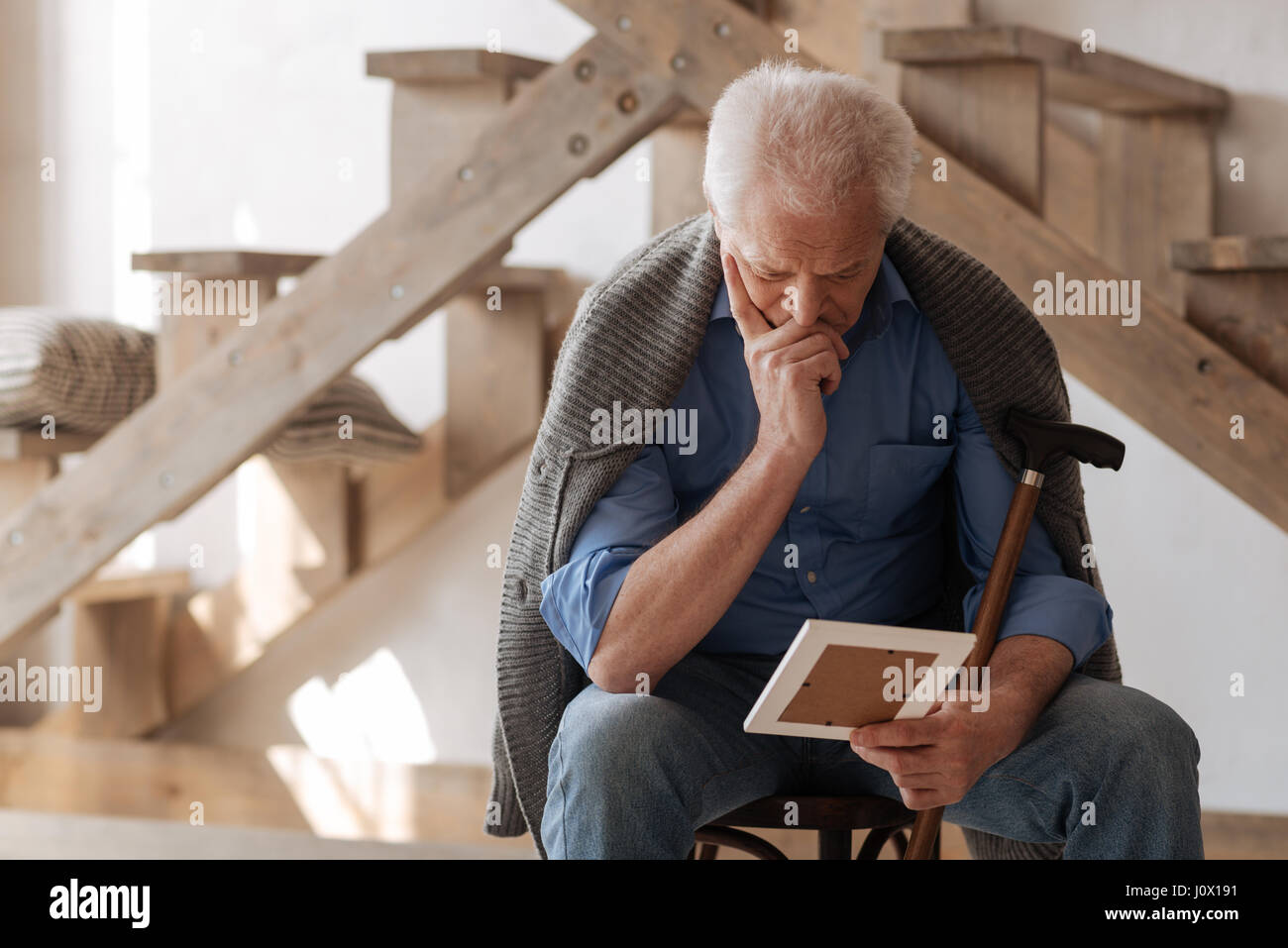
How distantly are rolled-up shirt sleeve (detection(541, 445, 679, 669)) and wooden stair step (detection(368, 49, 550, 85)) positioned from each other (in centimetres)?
89

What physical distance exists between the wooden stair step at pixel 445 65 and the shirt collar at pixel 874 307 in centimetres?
78

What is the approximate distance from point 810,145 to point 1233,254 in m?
0.83

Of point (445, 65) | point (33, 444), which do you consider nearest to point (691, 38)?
point (445, 65)

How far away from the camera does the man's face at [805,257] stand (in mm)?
1370

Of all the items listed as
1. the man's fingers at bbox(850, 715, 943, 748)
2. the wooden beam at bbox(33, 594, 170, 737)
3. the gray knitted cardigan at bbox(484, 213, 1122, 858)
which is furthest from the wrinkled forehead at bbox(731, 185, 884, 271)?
the wooden beam at bbox(33, 594, 170, 737)

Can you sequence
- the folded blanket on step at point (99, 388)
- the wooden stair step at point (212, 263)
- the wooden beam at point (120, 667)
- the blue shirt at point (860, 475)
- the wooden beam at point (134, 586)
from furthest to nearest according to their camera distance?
1. the wooden beam at point (120, 667)
2. the wooden beam at point (134, 586)
3. the folded blanket on step at point (99, 388)
4. the wooden stair step at point (212, 263)
5. the blue shirt at point (860, 475)

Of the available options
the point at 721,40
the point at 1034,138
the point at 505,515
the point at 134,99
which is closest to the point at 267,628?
the point at 505,515

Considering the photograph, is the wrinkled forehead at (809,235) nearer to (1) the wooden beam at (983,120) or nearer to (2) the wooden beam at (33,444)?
(1) the wooden beam at (983,120)

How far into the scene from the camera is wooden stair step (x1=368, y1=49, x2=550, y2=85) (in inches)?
83.0

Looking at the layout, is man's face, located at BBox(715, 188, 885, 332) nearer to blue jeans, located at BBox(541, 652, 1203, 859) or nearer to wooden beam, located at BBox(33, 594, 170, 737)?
blue jeans, located at BBox(541, 652, 1203, 859)

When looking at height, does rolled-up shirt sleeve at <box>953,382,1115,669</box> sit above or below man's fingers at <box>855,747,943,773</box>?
above

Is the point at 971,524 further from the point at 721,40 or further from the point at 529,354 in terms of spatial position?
the point at 529,354

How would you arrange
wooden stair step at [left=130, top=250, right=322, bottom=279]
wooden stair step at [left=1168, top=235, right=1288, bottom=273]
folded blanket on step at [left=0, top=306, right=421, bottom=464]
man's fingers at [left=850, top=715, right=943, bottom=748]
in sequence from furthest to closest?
1. folded blanket on step at [left=0, top=306, right=421, bottom=464]
2. wooden stair step at [left=130, top=250, right=322, bottom=279]
3. wooden stair step at [left=1168, top=235, right=1288, bottom=273]
4. man's fingers at [left=850, top=715, right=943, bottom=748]

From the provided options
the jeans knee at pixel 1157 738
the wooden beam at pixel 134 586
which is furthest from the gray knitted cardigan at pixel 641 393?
the wooden beam at pixel 134 586
